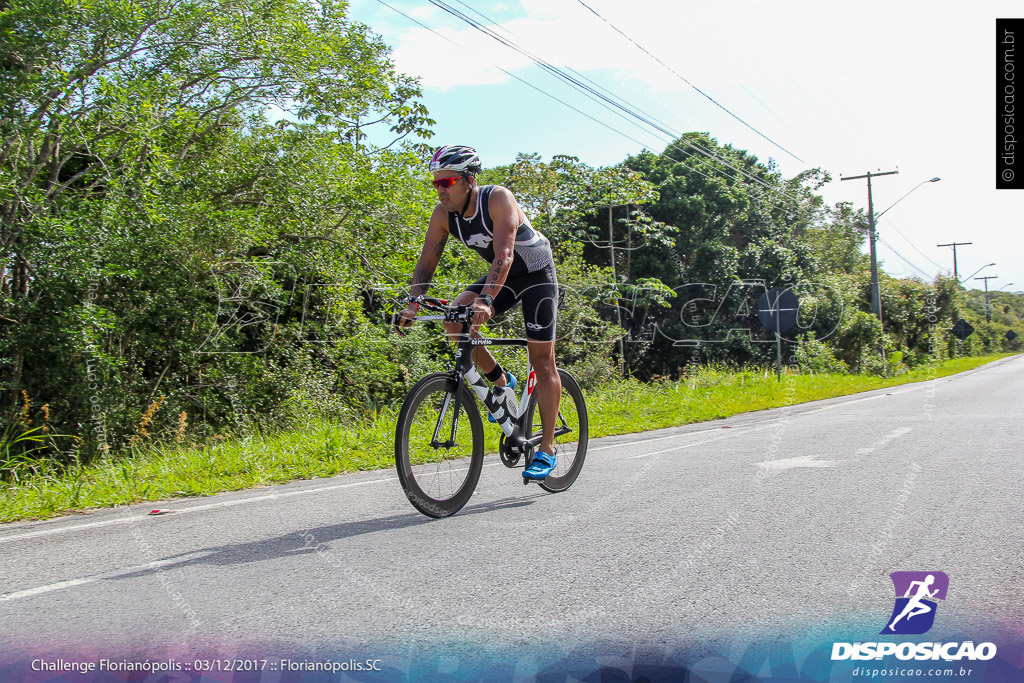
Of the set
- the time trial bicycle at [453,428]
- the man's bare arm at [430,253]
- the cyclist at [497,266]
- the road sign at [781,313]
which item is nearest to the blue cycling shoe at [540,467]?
the cyclist at [497,266]

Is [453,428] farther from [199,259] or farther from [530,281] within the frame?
[199,259]

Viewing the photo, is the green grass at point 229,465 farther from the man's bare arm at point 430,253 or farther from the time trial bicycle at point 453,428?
the man's bare arm at point 430,253

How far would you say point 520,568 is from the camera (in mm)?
2998

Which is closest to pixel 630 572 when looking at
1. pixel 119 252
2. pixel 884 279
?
pixel 119 252

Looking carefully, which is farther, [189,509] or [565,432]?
[565,432]

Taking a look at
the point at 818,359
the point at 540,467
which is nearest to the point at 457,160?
the point at 540,467

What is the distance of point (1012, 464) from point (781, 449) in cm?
173

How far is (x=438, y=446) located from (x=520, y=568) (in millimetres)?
1194

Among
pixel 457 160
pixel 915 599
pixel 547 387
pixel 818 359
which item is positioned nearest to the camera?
pixel 915 599

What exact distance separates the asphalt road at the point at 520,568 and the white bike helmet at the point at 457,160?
1.89 m

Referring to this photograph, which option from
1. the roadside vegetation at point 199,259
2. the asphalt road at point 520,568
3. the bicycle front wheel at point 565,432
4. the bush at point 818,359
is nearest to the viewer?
the asphalt road at point 520,568

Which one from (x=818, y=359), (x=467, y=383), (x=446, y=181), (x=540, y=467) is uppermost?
(x=446, y=181)

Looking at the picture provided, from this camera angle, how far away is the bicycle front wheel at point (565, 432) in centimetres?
473

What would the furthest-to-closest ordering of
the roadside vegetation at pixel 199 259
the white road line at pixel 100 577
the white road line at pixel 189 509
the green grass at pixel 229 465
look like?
the roadside vegetation at pixel 199 259, the green grass at pixel 229 465, the white road line at pixel 189 509, the white road line at pixel 100 577
